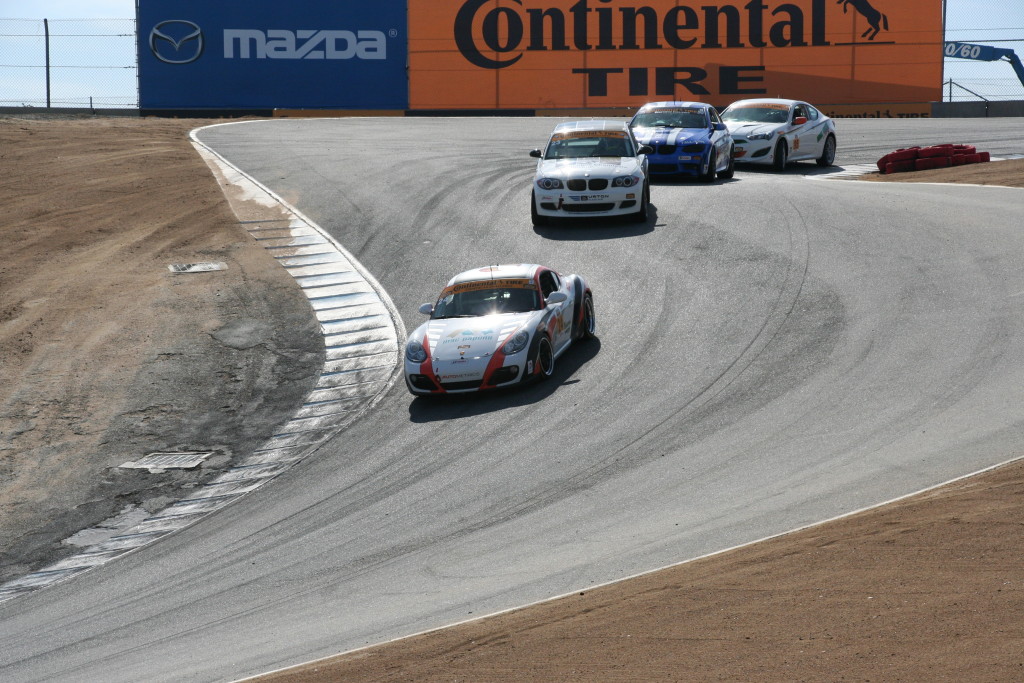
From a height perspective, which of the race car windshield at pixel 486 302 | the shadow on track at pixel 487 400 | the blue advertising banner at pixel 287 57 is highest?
the blue advertising banner at pixel 287 57

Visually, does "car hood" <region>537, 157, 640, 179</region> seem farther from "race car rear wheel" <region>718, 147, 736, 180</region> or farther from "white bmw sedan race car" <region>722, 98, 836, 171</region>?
"white bmw sedan race car" <region>722, 98, 836, 171</region>

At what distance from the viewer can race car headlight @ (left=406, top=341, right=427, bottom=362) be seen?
14.9m

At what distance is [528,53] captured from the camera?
41.2 m

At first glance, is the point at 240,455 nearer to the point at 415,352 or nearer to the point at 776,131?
the point at 415,352

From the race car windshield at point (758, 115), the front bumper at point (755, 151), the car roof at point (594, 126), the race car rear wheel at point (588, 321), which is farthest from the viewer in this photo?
the race car windshield at point (758, 115)

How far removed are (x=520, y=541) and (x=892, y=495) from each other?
3151mm

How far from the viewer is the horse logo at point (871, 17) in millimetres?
39719

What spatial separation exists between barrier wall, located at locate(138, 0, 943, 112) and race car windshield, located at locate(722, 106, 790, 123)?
1245cm

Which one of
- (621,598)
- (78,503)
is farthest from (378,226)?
(621,598)

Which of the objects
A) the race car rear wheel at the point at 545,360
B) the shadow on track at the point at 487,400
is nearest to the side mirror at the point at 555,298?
the race car rear wheel at the point at 545,360

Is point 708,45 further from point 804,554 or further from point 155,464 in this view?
point 804,554

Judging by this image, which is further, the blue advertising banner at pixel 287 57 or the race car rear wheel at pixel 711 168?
the blue advertising banner at pixel 287 57

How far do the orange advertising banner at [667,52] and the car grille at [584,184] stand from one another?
19948 mm

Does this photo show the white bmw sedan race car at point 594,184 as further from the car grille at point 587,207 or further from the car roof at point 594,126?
the car roof at point 594,126
